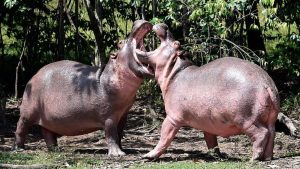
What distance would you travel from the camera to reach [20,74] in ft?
47.8

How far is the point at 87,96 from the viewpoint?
8484 mm

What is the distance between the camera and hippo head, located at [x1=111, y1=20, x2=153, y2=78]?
8.20 m

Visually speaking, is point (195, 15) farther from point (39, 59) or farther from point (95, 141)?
point (39, 59)

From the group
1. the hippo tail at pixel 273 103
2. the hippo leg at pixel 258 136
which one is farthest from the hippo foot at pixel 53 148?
the hippo tail at pixel 273 103

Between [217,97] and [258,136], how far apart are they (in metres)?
0.57

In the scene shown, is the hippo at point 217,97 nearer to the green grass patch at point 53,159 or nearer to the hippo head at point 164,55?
the hippo head at point 164,55

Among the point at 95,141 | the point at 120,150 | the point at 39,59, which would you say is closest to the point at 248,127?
the point at 120,150

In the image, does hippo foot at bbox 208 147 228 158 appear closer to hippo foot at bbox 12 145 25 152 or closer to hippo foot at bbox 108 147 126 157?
hippo foot at bbox 108 147 126 157

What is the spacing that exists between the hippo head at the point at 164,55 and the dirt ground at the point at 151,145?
1.01 meters

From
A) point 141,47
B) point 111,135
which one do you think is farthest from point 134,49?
point 111,135

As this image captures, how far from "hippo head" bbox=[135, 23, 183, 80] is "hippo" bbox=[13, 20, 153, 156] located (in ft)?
0.66

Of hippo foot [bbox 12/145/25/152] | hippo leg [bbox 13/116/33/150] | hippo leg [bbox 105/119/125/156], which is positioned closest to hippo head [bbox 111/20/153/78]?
hippo leg [bbox 105/119/125/156]

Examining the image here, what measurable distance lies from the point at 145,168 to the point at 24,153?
214cm

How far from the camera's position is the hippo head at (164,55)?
779cm
